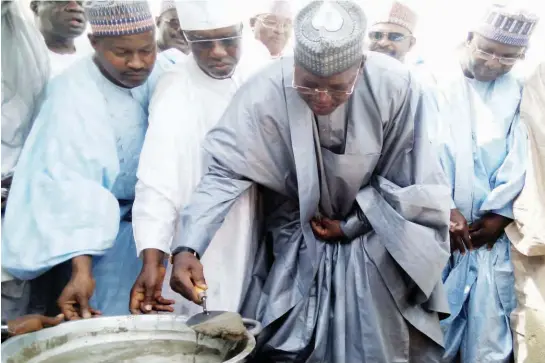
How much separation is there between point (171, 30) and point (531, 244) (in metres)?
1.47

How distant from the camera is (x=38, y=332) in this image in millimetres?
1259

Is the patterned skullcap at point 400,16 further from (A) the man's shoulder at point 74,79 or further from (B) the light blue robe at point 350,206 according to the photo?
(A) the man's shoulder at point 74,79

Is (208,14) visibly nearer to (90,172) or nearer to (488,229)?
(90,172)

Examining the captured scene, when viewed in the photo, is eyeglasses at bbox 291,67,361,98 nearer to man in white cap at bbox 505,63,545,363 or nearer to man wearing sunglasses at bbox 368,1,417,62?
man in white cap at bbox 505,63,545,363

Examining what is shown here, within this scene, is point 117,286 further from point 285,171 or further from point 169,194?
point 285,171

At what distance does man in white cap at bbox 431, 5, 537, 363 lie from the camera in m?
2.07

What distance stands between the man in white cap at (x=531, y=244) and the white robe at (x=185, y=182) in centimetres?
90

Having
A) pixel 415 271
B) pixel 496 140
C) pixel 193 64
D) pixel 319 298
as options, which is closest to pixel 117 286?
pixel 319 298

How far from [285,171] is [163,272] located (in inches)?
16.2

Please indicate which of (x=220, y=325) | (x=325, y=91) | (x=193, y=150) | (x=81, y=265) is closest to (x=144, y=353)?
(x=220, y=325)

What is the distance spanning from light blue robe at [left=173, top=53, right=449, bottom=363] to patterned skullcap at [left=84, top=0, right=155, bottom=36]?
12.8 inches

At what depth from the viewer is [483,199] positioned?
213 cm

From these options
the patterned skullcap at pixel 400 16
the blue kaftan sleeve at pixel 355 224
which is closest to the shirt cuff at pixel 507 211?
the blue kaftan sleeve at pixel 355 224

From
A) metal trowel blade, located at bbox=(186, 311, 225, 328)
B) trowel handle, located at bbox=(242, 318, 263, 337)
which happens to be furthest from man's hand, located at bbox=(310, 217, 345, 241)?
metal trowel blade, located at bbox=(186, 311, 225, 328)
